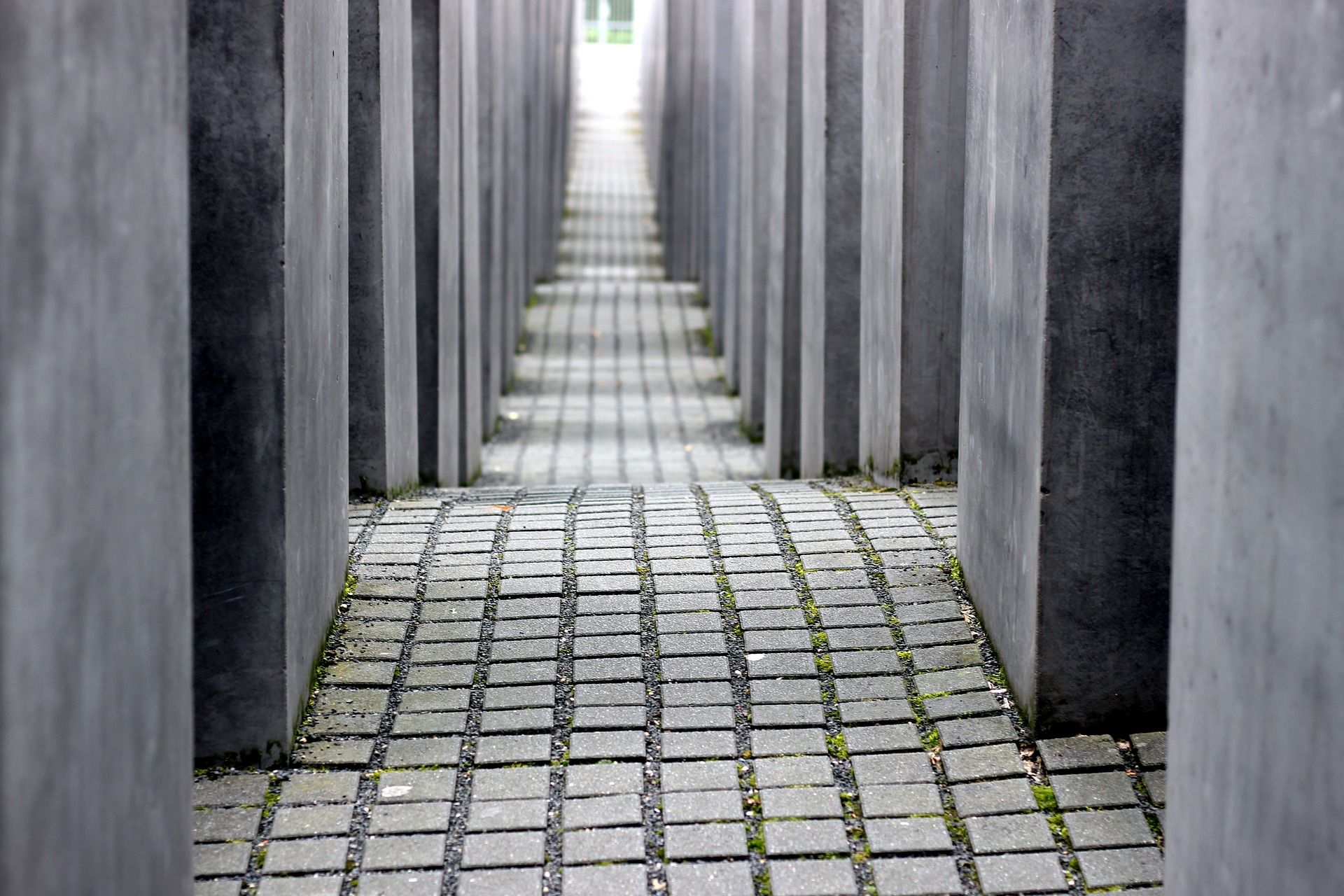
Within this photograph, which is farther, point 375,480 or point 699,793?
point 375,480

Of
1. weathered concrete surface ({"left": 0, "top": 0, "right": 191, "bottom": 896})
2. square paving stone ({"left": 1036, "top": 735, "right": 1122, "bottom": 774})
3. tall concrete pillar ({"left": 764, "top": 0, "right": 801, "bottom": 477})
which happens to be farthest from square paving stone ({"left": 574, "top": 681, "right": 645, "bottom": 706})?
tall concrete pillar ({"left": 764, "top": 0, "right": 801, "bottom": 477})

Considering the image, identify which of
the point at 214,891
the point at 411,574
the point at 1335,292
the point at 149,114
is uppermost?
the point at 149,114

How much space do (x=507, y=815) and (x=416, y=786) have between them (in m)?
0.29

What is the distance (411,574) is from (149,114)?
265cm

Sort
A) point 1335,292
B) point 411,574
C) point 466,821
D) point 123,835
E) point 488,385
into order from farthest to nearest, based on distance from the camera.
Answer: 1. point 488,385
2. point 411,574
3. point 466,821
4. point 123,835
5. point 1335,292

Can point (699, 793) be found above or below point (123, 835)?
below

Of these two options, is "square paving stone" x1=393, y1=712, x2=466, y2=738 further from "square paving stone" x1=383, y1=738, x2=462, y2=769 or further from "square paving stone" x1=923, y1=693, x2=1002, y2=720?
"square paving stone" x1=923, y1=693, x2=1002, y2=720

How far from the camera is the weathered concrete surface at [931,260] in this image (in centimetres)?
606

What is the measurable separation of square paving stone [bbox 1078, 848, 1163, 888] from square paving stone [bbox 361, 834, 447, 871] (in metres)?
1.55

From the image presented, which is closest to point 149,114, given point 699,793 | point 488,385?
point 699,793

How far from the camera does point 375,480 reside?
19.2ft

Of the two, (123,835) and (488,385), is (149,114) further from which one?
(488,385)

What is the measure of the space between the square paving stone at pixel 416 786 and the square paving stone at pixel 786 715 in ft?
2.89

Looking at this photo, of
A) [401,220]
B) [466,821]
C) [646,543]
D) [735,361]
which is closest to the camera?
[466,821]
